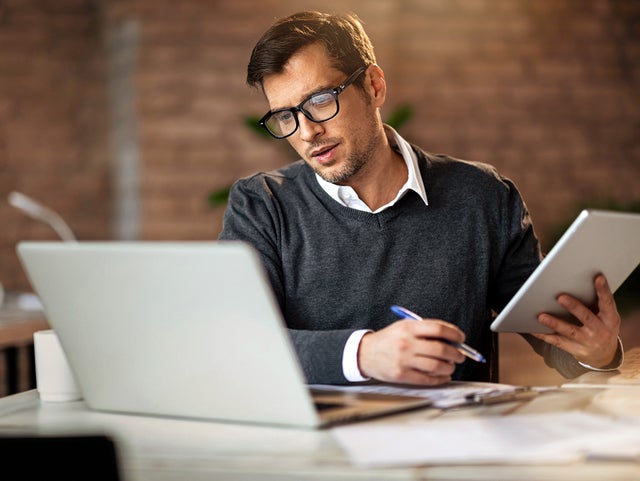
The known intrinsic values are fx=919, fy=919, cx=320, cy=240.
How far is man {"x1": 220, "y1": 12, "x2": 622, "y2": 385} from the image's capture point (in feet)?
5.66

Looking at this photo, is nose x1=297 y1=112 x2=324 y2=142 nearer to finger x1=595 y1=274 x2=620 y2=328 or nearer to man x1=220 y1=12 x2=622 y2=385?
man x1=220 y1=12 x2=622 y2=385

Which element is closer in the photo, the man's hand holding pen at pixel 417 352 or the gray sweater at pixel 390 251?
the man's hand holding pen at pixel 417 352

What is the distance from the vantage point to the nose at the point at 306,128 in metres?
1.70

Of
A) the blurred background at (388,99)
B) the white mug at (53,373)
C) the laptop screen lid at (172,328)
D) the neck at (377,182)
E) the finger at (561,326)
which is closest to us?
the laptop screen lid at (172,328)

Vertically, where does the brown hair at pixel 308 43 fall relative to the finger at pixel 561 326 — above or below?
above

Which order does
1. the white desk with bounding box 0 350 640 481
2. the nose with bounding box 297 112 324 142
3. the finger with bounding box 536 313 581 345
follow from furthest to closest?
the nose with bounding box 297 112 324 142, the finger with bounding box 536 313 581 345, the white desk with bounding box 0 350 640 481

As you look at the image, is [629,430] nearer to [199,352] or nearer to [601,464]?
[601,464]

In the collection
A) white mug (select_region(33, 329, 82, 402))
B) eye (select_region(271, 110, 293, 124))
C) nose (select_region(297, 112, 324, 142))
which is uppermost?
eye (select_region(271, 110, 293, 124))

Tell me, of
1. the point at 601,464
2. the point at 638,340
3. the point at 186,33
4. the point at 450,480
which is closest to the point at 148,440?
the point at 450,480

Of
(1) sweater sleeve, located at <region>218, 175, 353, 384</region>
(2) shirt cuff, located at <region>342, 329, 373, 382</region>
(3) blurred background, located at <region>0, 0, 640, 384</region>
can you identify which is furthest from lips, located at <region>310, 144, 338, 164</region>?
(3) blurred background, located at <region>0, 0, 640, 384</region>

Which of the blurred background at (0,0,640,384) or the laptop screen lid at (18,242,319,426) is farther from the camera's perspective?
the blurred background at (0,0,640,384)

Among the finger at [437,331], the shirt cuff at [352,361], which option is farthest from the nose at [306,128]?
the finger at [437,331]

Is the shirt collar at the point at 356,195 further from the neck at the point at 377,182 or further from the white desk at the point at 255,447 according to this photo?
the white desk at the point at 255,447

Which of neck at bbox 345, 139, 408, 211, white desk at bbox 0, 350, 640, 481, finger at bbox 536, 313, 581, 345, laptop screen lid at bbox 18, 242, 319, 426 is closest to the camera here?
white desk at bbox 0, 350, 640, 481
